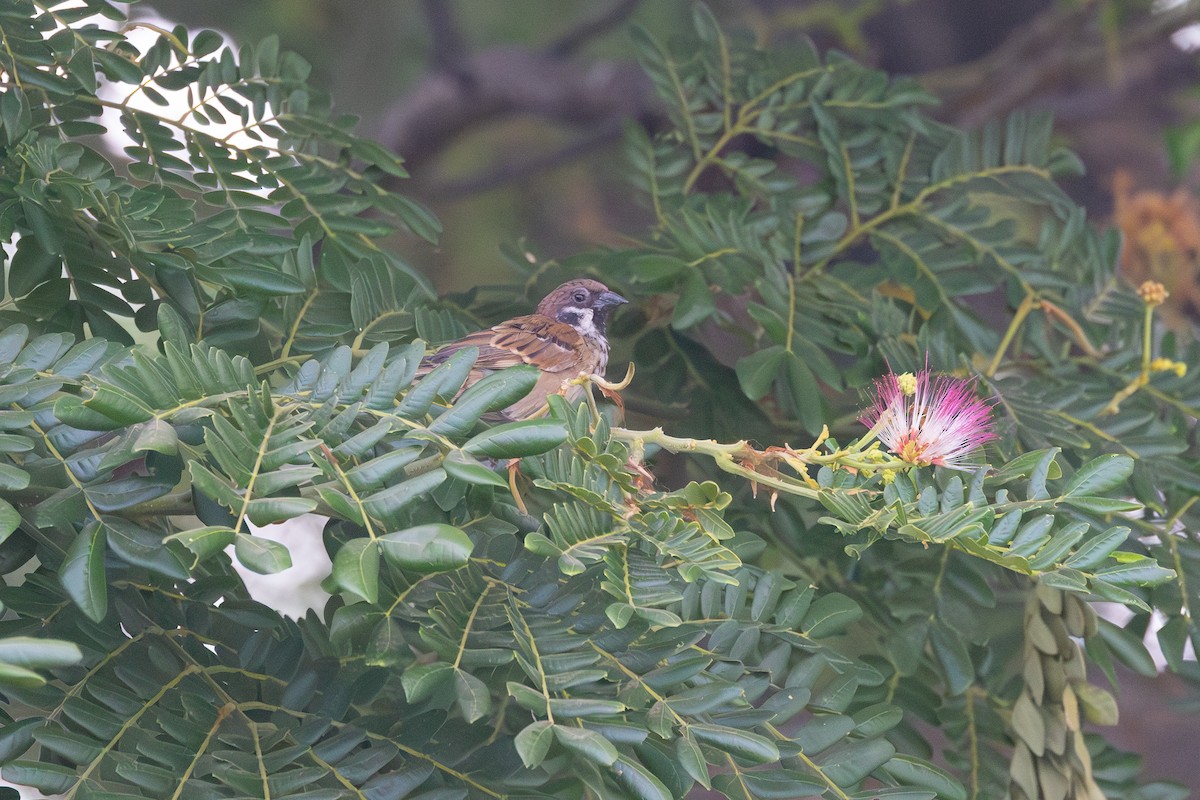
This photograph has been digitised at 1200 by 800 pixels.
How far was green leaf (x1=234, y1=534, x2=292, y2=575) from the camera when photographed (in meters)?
0.32

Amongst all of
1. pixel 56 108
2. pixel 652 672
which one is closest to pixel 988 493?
pixel 652 672

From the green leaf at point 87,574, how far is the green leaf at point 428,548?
4.1 inches

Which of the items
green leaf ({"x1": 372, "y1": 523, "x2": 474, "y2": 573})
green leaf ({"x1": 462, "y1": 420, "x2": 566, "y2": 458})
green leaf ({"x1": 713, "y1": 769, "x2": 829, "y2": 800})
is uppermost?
green leaf ({"x1": 462, "y1": 420, "x2": 566, "y2": 458})

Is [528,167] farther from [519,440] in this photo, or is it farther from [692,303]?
[519,440]

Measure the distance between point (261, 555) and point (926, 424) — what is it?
0.81 feet

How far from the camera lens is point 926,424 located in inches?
17.0

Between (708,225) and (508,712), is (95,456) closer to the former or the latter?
(508,712)

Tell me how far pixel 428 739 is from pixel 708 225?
1.28ft

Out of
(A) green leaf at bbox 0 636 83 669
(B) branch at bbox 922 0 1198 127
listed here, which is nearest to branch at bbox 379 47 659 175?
(B) branch at bbox 922 0 1198 127

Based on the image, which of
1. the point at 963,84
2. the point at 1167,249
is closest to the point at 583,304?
the point at 1167,249

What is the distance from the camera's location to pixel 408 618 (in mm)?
475

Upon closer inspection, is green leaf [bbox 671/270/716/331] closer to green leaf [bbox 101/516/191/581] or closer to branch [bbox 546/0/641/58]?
green leaf [bbox 101/516/191/581]

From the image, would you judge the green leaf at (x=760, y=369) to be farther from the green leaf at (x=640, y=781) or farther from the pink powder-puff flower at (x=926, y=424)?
the green leaf at (x=640, y=781)

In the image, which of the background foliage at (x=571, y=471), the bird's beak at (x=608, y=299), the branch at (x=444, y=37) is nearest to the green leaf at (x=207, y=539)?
the background foliage at (x=571, y=471)
